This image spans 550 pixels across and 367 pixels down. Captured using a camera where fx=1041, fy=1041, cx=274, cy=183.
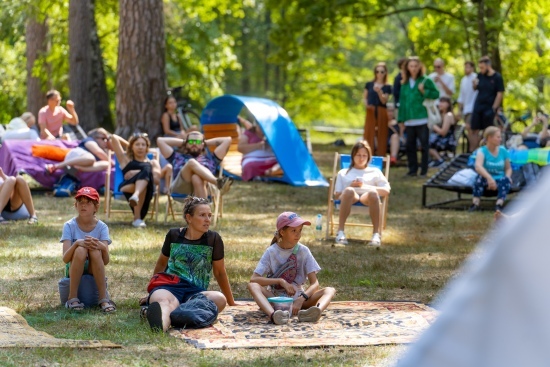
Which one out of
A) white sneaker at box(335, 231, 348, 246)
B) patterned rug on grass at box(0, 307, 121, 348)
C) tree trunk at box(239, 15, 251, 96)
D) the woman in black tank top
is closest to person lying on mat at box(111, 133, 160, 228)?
white sneaker at box(335, 231, 348, 246)

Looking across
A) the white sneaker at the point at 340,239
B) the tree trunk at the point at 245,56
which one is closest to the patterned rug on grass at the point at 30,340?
the white sneaker at the point at 340,239

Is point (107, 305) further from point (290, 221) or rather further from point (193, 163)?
point (193, 163)

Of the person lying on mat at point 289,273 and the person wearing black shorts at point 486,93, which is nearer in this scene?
the person lying on mat at point 289,273

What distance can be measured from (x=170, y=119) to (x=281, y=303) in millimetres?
10662

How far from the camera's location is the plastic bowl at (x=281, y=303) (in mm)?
6316

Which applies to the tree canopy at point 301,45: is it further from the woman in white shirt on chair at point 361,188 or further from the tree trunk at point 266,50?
the woman in white shirt on chair at point 361,188

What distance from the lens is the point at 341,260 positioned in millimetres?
8867

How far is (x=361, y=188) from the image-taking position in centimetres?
1012

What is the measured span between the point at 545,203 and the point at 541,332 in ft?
0.45

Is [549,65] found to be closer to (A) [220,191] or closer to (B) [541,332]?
(A) [220,191]

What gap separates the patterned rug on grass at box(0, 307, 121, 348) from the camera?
17.3 ft

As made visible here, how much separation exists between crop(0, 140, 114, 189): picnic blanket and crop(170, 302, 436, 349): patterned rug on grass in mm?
7415

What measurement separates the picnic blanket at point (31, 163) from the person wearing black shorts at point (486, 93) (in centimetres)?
619

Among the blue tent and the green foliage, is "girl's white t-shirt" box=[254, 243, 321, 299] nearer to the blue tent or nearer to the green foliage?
the blue tent
